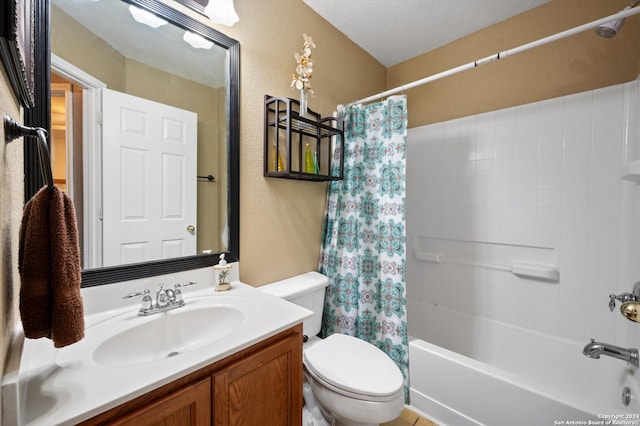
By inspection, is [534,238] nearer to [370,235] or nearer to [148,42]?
[370,235]

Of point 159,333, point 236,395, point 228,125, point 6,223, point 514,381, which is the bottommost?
point 514,381

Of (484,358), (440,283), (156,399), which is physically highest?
(156,399)

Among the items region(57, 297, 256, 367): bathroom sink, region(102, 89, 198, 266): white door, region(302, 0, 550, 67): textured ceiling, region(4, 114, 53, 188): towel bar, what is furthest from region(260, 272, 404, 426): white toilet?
region(302, 0, 550, 67): textured ceiling

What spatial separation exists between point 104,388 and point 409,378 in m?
1.54

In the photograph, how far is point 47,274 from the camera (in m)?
0.53

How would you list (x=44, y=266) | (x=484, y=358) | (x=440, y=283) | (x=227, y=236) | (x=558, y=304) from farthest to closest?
(x=440, y=283) < (x=484, y=358) < (x=558, y=304) < (x=227, y=236) < (x=44, y=266)

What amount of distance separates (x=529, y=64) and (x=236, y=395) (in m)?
2.43

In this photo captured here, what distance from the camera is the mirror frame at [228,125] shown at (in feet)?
2.69

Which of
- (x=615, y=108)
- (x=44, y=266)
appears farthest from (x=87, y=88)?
(x=615, y=108)

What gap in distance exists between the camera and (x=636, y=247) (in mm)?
1392

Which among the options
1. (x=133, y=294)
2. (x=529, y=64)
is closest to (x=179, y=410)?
(x=133, y=294)

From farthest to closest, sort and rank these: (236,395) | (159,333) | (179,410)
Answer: (159,333) < (236,395) < (179,410)

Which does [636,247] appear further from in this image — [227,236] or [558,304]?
[227,236]

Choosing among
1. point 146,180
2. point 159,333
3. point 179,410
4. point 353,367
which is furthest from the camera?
point 353,367
